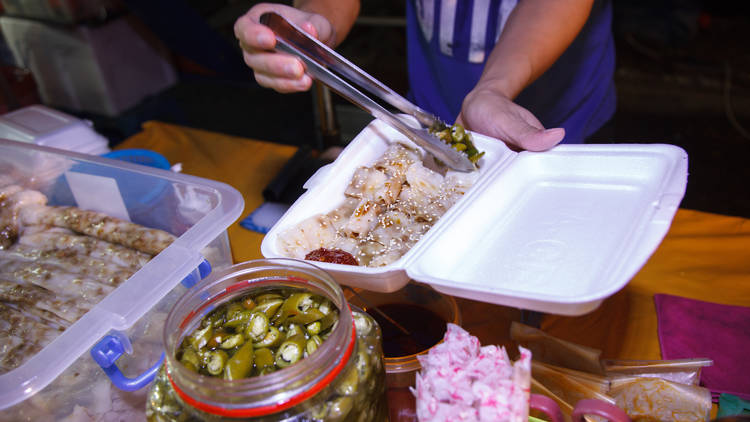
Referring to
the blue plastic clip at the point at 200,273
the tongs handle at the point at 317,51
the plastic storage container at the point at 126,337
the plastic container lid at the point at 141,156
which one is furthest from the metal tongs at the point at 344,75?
the plastic container lid at the point at 141,156

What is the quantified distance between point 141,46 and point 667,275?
17.9 ft

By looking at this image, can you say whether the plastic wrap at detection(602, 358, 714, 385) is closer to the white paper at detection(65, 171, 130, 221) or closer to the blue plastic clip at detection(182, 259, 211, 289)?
the blue plastic clip at detection(182, 259, 211, 289)

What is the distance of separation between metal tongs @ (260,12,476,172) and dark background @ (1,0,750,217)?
2682 mm

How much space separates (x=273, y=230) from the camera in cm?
111

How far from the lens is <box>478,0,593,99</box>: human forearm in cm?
160

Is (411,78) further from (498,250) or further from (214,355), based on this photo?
(214,355)

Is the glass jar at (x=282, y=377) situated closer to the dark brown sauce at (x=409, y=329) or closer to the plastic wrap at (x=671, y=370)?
the dark brown sauce at (x=409, y=329)

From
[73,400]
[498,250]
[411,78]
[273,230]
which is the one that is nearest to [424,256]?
[498,250]

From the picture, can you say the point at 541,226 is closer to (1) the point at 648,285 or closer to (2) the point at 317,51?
(1) the point at 648,285

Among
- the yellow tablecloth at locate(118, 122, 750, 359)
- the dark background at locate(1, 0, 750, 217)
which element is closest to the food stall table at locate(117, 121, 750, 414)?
the yellow tablecloth at locate(118, 122, 750, 359)

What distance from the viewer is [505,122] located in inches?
53.5

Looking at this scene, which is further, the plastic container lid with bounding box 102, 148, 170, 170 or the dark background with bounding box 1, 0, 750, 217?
the dark background with bounding box 1, 0, 750, 217

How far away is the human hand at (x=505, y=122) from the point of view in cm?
123

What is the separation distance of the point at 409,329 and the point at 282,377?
1.45 ft
